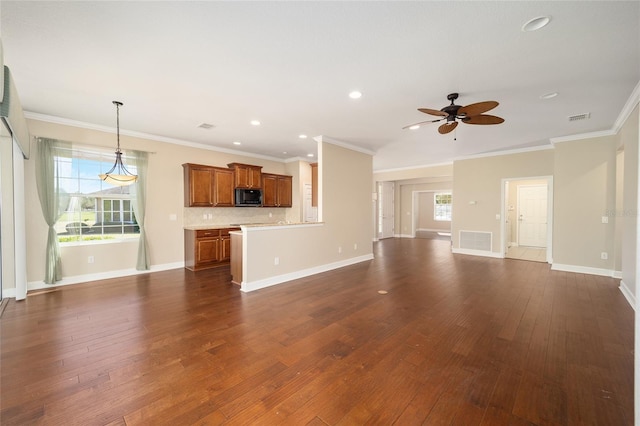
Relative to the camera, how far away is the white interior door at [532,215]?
27.9 feet

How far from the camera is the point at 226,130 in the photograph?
502 cm

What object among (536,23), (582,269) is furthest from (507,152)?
(536,23)

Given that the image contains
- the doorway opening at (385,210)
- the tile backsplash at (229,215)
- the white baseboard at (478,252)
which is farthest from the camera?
the doorway opening at (385,210)

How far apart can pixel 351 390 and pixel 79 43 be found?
3788mm

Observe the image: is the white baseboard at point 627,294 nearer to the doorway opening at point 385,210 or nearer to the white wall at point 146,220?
the doorway opening at point 385,210

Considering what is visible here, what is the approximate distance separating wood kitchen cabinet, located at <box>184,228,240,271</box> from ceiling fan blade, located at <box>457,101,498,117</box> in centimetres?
515

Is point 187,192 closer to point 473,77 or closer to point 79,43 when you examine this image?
point 79,43

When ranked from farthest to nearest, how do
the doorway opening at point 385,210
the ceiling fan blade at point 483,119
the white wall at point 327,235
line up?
the doorway opening at point 385,210, the white wall at point 327,235, the ceiling fan blade at point 483,119

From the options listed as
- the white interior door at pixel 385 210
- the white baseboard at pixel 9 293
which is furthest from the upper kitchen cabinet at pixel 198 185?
the white interior door at pixel 385 210

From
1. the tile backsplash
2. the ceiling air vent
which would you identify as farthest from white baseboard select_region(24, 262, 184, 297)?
the ceiling air vent

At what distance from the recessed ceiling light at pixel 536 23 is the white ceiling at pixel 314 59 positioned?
0.04m

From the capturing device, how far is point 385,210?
37.4 ft

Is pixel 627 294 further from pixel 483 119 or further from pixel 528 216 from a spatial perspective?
pixel 528 216

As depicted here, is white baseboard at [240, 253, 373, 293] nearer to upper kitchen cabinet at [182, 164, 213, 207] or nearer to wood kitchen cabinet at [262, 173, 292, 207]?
upper kitchen cabinet at [182, 164, 213, 207]
